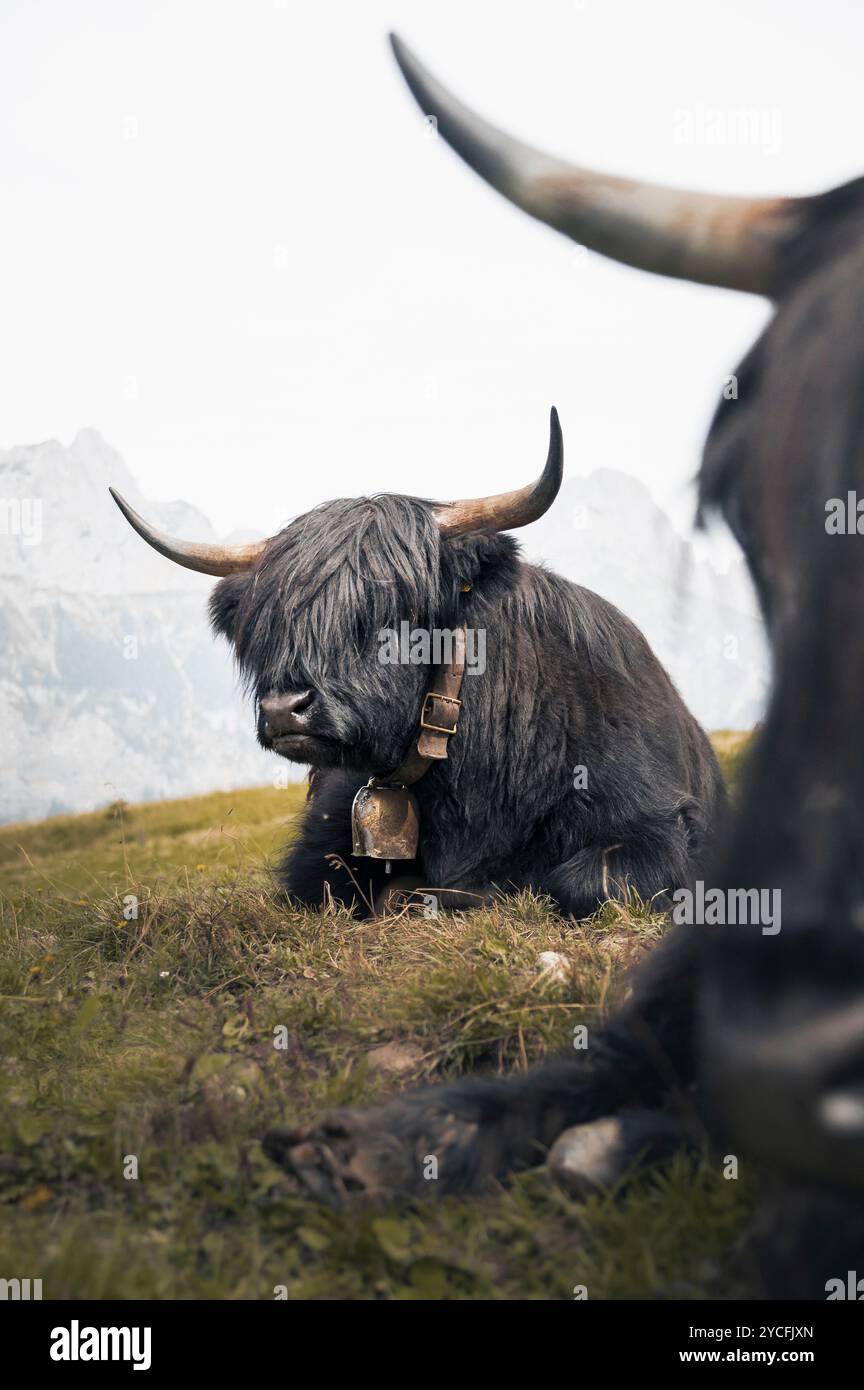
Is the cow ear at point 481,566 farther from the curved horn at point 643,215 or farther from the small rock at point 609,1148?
the small rock at point 609,1148

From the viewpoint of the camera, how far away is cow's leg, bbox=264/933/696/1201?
2.25 metres

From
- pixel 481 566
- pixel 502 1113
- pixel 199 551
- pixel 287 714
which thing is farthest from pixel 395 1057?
pixel 199 551

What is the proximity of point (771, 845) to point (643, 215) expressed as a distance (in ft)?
3.97

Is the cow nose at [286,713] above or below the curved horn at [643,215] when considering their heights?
below

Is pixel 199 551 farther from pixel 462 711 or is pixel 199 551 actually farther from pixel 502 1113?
pixel 502 1113

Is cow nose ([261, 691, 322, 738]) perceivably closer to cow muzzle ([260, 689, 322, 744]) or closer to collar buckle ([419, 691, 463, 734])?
cow muzzle ([260, 689, 322, 744])

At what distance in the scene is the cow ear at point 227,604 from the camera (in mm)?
4750

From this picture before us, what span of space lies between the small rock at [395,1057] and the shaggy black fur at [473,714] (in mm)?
1273

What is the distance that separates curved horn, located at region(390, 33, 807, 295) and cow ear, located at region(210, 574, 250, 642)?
8.49 feet

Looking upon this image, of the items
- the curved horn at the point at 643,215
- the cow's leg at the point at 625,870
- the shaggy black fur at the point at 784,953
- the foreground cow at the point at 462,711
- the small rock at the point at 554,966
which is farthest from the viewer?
the cow's leg at the point at 625,870

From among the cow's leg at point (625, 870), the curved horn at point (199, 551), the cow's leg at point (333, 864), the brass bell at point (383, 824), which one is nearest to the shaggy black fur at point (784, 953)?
the cow's leg at point (625, 870)

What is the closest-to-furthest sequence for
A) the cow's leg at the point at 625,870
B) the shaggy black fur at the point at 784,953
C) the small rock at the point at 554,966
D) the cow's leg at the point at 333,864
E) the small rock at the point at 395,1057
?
the shaggy black fur at the point at 784,953 < the small rock at the point at 395,1057 < the small rock at the point at 554,966 < the cow's leg at the point at 625,870 < the cow's leg at the point at 333,864

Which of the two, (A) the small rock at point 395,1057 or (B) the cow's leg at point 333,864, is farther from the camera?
(B) the cow's leg at point 333,864

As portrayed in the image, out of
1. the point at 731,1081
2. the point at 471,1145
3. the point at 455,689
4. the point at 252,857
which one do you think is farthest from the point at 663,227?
the point at 252,857
